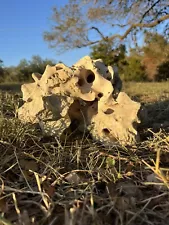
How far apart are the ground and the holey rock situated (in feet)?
0.19

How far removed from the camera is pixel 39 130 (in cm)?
129

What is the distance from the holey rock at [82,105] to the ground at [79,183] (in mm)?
57

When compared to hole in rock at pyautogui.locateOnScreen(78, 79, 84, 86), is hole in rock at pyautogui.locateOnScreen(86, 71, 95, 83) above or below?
above

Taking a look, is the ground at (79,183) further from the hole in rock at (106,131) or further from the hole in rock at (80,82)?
the hole in rock at (80,82)

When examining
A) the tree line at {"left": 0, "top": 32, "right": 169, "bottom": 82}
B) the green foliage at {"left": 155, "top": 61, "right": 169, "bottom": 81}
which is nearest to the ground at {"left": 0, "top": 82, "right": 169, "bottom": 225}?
the tree line at {"left": 0, "top": 32, "right": 169, "bottom": 82}

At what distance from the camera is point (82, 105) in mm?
1360

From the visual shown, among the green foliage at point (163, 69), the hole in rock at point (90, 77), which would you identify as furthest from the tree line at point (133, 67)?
the hole in rock at point (90, 77)

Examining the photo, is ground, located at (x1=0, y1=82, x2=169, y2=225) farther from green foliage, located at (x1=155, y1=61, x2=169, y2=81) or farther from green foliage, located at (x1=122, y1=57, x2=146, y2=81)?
green foliage, located at (x1=155, y1=61, x2=169, y2=81)

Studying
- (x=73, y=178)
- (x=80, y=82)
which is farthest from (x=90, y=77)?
(x=73, y=178)

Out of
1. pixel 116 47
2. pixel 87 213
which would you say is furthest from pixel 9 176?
pixel 116 47

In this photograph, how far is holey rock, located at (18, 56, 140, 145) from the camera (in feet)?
Answer: 4.12

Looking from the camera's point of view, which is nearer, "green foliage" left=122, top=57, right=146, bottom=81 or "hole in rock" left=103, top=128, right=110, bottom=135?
"hole in rock" left=103, top=128, right=110, bottom=135

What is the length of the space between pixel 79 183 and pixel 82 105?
55 cm

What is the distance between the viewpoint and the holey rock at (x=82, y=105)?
4.12 ft
